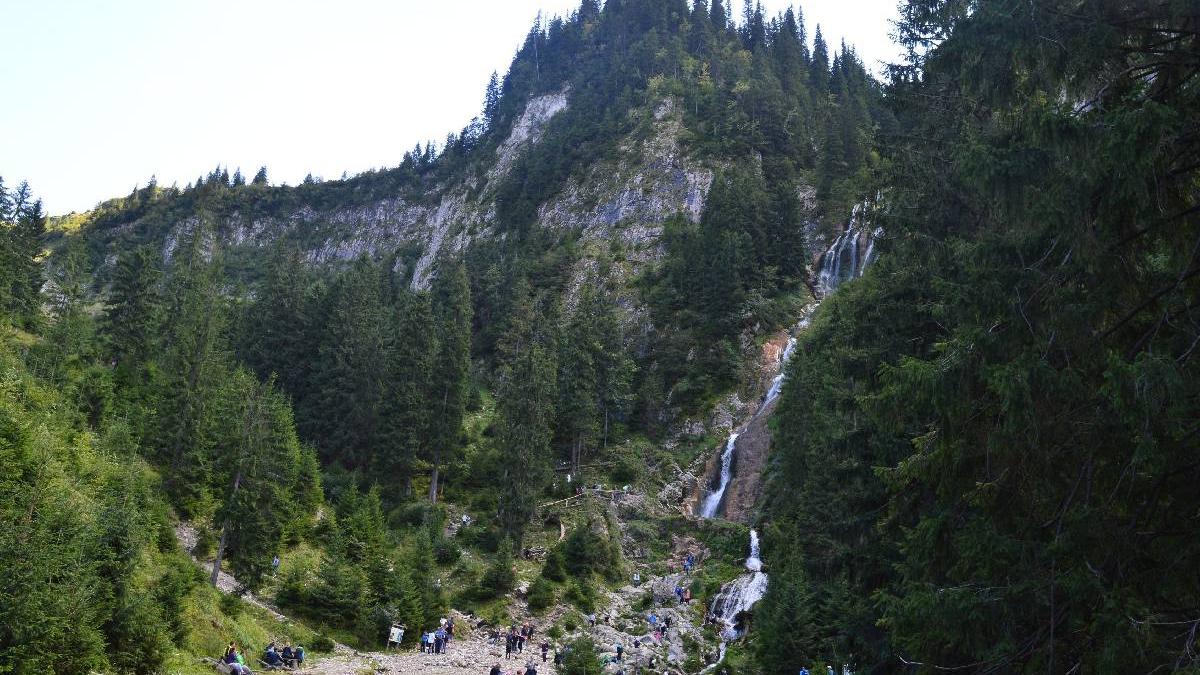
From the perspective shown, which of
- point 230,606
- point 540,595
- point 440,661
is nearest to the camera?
point 230,606

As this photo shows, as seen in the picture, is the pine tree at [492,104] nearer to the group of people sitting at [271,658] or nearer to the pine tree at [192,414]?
the pine tree at [192,414]

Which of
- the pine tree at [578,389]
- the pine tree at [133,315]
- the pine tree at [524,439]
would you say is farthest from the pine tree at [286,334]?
the pine tree at [578,389]

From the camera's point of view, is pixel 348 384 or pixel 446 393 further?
pixel 348 384

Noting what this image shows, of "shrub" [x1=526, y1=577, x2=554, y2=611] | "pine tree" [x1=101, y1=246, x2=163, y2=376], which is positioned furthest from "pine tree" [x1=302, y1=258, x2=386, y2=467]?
"shrub" [x1=526, y1=577, x2=554, y2=611]

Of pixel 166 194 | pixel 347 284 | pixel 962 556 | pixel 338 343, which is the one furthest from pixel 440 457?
pixel 166 194

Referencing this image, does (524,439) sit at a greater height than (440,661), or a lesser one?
greater

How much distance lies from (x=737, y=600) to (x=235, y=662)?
26.1m

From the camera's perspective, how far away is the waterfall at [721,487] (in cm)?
5641

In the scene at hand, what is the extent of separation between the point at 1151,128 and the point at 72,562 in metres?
22.0

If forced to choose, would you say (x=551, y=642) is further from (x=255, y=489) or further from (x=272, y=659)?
(x=255, y=489)

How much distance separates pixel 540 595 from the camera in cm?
4069

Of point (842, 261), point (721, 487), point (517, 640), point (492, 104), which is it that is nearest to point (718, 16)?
point (492, 104)

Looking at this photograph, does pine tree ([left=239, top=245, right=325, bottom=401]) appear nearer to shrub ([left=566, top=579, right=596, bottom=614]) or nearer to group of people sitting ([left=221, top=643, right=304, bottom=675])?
shrub ([left=566, top=579, right=596, bottom=614])

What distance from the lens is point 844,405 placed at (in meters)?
21.9
